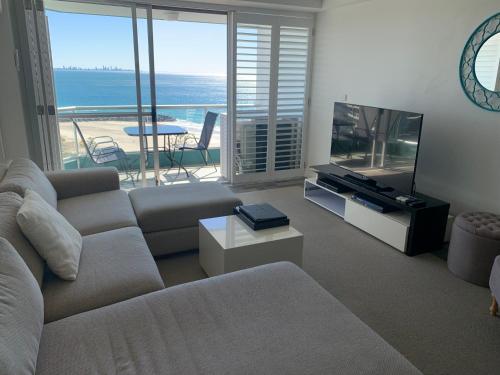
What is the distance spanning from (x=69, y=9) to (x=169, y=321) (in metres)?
3.65

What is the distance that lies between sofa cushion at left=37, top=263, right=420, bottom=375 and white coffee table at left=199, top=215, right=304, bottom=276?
2.13 ft

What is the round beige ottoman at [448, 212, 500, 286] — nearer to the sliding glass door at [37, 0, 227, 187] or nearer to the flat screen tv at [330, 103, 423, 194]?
the flat screen tv at [330, 103, 423, 194]

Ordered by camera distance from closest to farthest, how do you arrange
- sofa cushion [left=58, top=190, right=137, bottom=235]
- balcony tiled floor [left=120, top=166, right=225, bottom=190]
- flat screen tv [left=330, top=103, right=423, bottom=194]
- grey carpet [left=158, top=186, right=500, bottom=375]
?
grey carpet [left=158, top=186, right=500, bottom=375] < sofa cushion [left=58, top=190, right=137, bottom=235] < flat screen tv [left=330, top=103, right=423, bottom=194] < balcony tiled floor [left=120, top=166, right=225, bottom=190]

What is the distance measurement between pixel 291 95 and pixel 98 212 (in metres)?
3.17

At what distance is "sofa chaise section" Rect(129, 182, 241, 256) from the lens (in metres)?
2.85

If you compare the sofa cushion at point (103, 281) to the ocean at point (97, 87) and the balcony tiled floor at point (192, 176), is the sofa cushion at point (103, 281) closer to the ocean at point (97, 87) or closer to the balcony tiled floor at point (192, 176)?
the ocean at point (97, 87)

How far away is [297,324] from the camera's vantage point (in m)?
1.48

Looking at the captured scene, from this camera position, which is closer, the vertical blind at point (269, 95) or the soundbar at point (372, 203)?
the soundbar at point (372, 203)

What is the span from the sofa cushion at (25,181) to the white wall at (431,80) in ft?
10.6

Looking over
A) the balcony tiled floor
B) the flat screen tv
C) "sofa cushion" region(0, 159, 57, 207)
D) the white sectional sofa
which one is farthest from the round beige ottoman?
the balcony tiled floor

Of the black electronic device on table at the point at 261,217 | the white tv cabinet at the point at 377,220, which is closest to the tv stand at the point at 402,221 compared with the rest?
the white tv cabinet at the point at 377,220

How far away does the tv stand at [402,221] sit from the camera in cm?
305

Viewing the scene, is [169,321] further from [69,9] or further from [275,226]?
[69,9]

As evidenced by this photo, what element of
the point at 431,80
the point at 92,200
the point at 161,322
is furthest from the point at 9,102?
the point at 431,80
